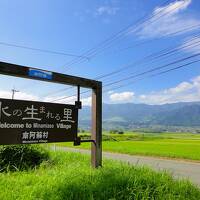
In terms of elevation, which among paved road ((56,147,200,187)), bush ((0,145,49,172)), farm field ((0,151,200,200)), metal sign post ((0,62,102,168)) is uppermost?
metal sign post ((0,62,102,168))

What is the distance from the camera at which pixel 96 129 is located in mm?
7000

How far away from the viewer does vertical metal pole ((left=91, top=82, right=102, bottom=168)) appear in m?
6.86

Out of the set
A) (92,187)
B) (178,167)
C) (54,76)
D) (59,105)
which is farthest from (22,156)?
(178,167)

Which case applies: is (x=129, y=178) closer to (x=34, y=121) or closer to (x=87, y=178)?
(x=87, y=178)

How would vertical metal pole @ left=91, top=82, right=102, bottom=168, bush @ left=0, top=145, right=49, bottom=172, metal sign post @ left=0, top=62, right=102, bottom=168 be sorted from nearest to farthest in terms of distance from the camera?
metal sign post @ left=0, top=62, right=102, bottom=168, vertical metal pole @ left=91, top=82, right=102, bottom=168, bush @ left=0, top=145, right=49, bottom=172

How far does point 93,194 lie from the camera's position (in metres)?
4.44

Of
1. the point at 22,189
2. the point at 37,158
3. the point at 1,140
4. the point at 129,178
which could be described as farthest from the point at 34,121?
the point at 37,158

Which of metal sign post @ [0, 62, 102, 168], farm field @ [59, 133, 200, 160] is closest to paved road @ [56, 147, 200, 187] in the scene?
metal sign post @ [0, 62, 102, 168]

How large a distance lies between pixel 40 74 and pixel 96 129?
188cm

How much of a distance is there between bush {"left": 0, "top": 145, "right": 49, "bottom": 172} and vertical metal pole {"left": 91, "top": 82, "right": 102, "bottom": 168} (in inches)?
69.8

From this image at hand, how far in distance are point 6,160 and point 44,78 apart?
287 cm

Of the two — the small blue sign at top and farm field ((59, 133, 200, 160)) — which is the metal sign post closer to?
the small blue sign at top

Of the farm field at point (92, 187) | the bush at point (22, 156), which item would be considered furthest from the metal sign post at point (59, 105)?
the bush at point (22, 156)

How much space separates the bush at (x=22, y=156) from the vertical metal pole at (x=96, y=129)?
69.8 inches
